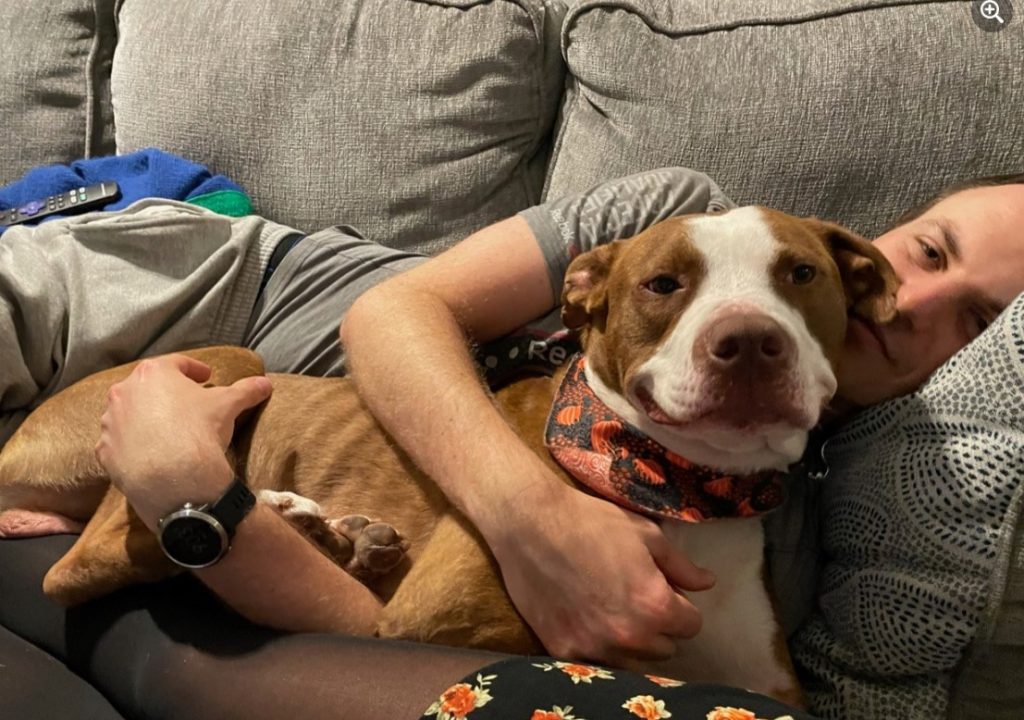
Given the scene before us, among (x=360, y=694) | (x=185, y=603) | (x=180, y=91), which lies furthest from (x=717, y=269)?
(x=180, y=91)

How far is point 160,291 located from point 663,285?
1008mm

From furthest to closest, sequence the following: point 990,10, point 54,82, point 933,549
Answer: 1. point 54,82
2. point 990,10
3. point 933,549

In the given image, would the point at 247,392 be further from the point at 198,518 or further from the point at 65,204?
the point at 65,204

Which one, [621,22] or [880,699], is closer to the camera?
[880,699]

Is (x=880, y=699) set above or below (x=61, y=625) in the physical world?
above

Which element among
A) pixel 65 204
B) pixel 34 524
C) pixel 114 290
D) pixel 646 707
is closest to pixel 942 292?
pixel 646 707

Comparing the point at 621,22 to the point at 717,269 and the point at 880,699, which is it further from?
the point at 880,699

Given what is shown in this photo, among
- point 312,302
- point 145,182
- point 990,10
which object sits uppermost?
point 990,10

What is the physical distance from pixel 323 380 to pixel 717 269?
80 cm

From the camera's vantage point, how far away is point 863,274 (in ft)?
4.67

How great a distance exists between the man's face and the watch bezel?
101 centimetres

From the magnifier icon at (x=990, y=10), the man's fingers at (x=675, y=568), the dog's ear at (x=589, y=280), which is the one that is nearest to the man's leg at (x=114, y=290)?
the dog's ear at (x=589, y=280)

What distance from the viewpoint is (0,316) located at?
1580 mm

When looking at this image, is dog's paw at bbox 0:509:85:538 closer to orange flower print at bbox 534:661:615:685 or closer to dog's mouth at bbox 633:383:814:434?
orange flower print at bbox 534:661:615:685
